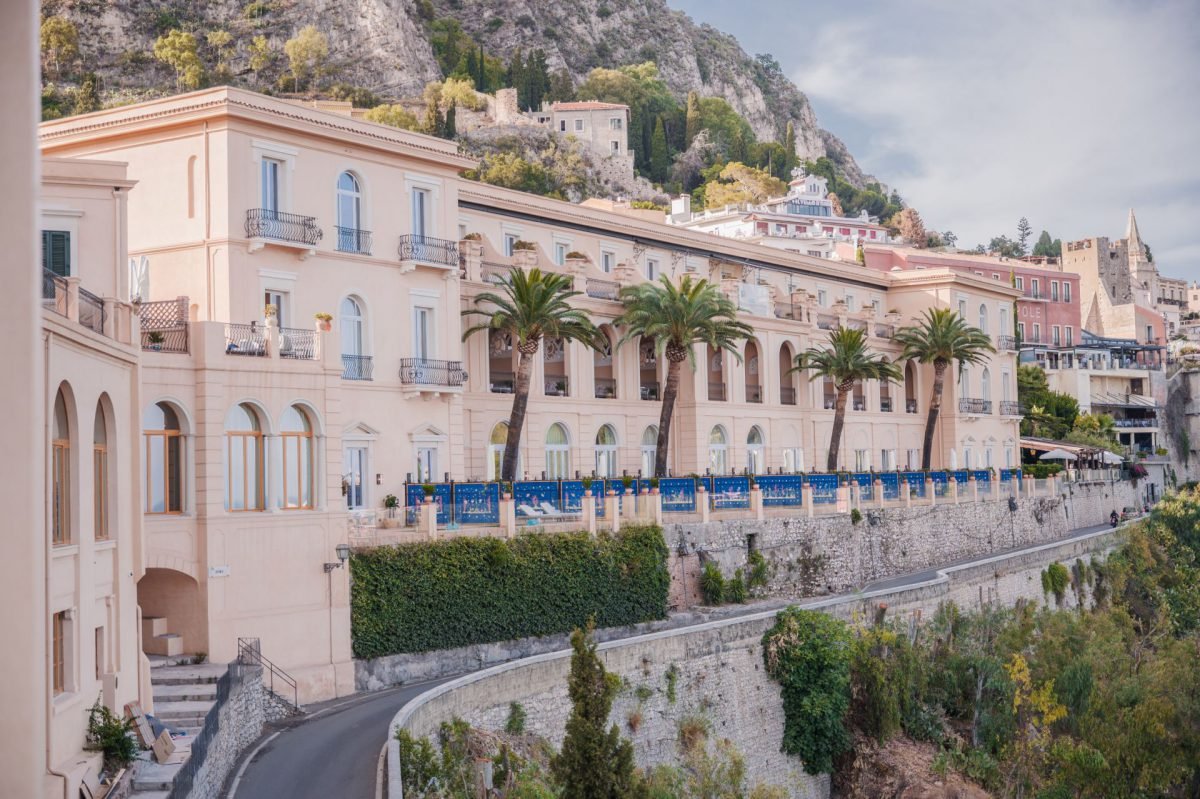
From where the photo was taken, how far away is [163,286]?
32.7 meters

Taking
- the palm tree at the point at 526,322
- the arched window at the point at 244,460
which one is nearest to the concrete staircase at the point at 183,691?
the arched window at the point at 244,460

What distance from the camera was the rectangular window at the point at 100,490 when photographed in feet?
62.4

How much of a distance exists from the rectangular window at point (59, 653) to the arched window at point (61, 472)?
1.05 metres

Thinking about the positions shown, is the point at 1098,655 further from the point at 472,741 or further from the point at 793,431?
the point at 472,741

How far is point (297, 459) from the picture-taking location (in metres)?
27.1

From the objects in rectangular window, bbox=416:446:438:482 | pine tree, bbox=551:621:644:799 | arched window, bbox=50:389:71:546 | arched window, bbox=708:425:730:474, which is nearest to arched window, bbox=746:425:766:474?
arched window, bbox=708:425:730:474

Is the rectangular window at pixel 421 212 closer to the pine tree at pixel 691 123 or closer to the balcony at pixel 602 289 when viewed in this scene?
the balcony at pixel 602 289

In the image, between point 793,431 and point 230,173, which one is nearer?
point 230,173

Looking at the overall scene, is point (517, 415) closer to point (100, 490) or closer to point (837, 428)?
point (837, 428)

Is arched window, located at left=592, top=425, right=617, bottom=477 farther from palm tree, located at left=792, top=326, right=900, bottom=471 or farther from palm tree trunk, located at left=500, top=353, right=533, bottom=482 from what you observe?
palm tree, located at left=792, top=326, right=900, bottom=471

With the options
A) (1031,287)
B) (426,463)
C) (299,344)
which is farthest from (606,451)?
(1031,287)

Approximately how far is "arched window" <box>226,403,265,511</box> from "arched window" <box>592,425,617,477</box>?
1941 centimetres

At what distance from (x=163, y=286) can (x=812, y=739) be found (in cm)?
1961

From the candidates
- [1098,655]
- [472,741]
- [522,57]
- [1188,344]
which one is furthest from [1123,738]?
[522,57]
